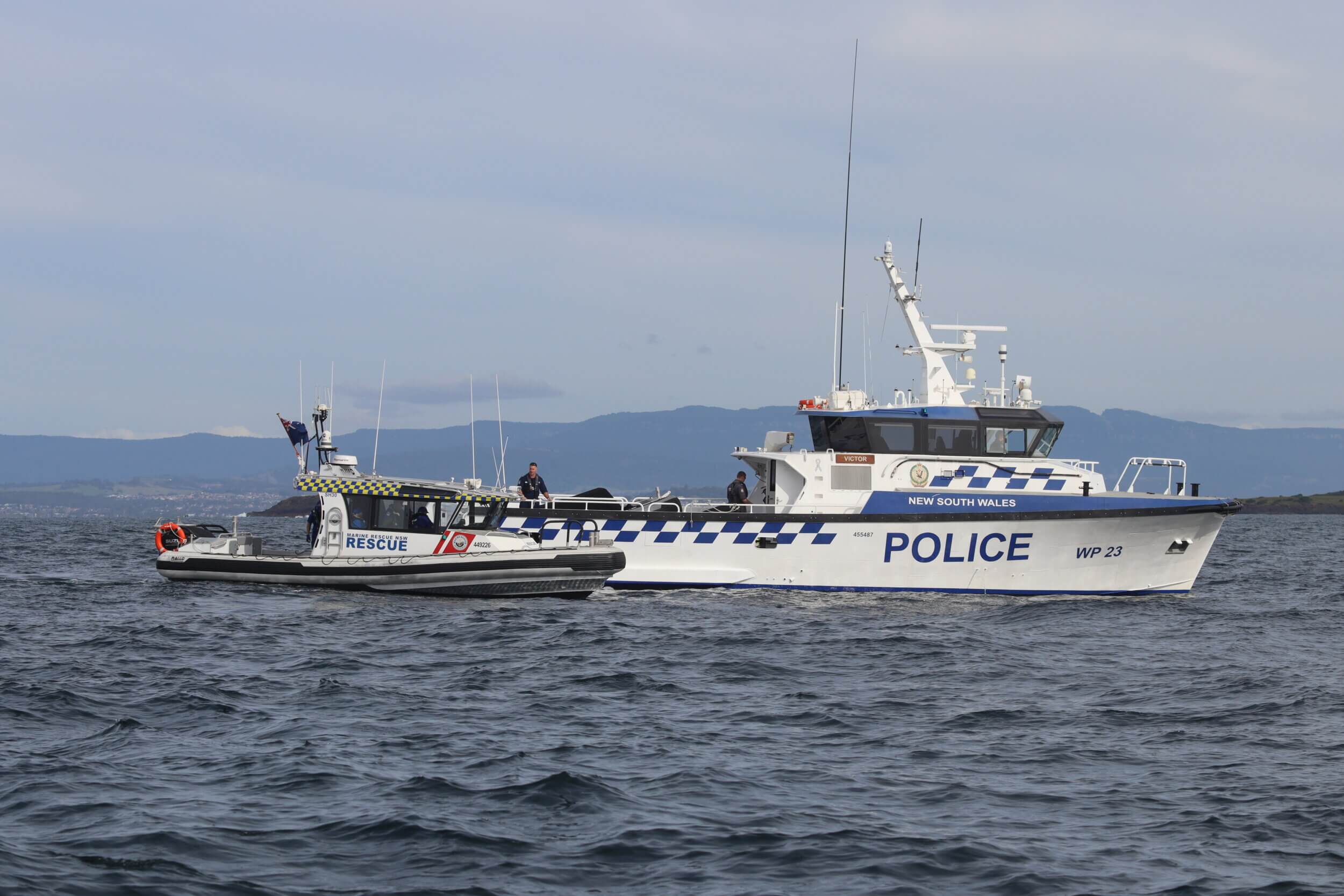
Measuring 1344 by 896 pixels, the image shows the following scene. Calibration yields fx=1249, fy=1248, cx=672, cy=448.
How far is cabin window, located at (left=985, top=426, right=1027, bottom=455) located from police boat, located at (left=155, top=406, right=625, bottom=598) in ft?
25.0

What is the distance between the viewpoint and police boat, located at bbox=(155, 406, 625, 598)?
2248 cm

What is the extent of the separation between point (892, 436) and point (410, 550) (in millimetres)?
9463

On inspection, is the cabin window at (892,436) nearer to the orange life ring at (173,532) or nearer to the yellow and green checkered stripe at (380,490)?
the yellow and green checkered stripe at (380,490)

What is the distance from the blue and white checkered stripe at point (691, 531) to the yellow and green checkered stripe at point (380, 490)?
1.01 metres

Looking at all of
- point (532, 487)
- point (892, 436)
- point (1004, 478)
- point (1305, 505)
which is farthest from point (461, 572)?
point (1305, 505)

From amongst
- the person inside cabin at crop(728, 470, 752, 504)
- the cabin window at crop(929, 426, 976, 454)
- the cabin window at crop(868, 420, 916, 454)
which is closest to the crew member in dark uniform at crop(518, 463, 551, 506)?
the person inside cabin at crop(728, 470, 752, 504)

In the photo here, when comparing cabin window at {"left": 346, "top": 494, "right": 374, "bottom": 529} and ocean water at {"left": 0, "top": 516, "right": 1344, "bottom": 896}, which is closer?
ocean water at {"left": 0, "top": 516, "right": 1344, "bottom": 896}

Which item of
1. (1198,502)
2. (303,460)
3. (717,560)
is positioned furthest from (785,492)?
(303,460)

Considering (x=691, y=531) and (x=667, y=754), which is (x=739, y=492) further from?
(x=667, y=754)

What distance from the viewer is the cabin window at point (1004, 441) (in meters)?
24.2

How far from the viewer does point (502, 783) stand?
10.1 m

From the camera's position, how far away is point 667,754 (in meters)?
11.2

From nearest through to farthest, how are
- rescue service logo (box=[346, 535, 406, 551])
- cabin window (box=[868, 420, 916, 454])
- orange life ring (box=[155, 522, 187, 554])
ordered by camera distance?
rescue service logo (box=[346, 535, 406, 551]), cabin window (box=[868, 420, 916, 454]), orange life ring (box=[155, 522, 187, 554])

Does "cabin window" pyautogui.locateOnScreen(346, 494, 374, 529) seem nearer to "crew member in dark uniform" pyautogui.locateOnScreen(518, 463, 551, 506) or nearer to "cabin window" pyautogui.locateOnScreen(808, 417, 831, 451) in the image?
"crew member in dark uniform" pyautogui.locateOnScreen(518, 463, 551, 506)
